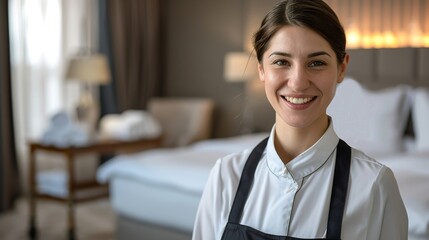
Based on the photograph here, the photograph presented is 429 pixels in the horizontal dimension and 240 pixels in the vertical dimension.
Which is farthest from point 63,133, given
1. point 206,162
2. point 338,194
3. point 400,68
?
point 338,194

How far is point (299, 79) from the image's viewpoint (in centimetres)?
110

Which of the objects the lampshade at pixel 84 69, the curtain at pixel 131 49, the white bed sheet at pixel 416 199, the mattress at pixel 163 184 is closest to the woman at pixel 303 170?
the white bed sheet at pixel 416 199


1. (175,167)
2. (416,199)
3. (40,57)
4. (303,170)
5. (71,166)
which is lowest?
(71,166)

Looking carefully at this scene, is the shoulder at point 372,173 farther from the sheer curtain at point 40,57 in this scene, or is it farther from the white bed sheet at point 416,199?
the sheer curtain at point 40,57

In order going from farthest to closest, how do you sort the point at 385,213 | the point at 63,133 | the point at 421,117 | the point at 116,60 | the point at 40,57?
1. the point at 116,60
2. the point at 40,57
3. the point at 63,133
4. the point at 421,117
5. the point at 385,213

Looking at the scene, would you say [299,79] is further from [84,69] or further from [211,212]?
[84,69]

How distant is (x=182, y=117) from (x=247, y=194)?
15.1ft

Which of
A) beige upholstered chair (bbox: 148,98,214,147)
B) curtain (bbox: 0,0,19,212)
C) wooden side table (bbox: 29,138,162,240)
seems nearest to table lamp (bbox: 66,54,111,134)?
wooden side table (bbox: 29,138,162,240)

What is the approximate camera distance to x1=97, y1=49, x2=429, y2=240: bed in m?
2.88

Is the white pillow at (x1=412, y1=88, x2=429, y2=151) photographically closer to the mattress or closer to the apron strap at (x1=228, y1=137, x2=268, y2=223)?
the mattress

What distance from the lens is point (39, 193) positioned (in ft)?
13.5

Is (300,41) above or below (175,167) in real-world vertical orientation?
above

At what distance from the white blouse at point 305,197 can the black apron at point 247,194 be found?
0.04 ft

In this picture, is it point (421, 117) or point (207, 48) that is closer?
point (421, 117)
